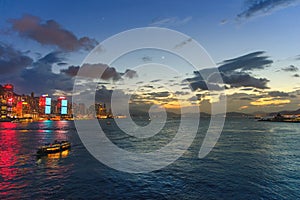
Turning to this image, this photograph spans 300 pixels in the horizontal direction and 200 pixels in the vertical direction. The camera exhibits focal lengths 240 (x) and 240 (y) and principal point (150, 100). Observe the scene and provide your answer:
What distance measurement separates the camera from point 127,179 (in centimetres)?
4431

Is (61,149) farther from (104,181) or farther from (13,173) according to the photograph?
(104,181)

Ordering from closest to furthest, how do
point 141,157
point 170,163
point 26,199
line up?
point 26,199, point 170,163, point 141,157

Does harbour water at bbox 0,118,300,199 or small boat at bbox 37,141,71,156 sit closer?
harbour water at bbox 0,118,300,199

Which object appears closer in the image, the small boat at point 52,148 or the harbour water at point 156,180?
the harbour water at point 156,180

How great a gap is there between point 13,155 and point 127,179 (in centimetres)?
4255

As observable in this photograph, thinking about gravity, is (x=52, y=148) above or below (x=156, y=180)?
above

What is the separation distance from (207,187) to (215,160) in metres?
23.9

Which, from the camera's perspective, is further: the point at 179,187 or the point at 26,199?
the point at 179,187

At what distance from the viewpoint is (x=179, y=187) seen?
3934cm

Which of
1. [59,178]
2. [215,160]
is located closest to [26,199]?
[59,178]

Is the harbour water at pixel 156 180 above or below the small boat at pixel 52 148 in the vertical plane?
below

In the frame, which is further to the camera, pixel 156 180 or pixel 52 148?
pixel 52 148

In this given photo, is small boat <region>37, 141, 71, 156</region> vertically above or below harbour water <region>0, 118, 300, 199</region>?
above


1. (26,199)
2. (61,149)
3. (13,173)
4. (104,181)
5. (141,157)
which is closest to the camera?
(26,199)
